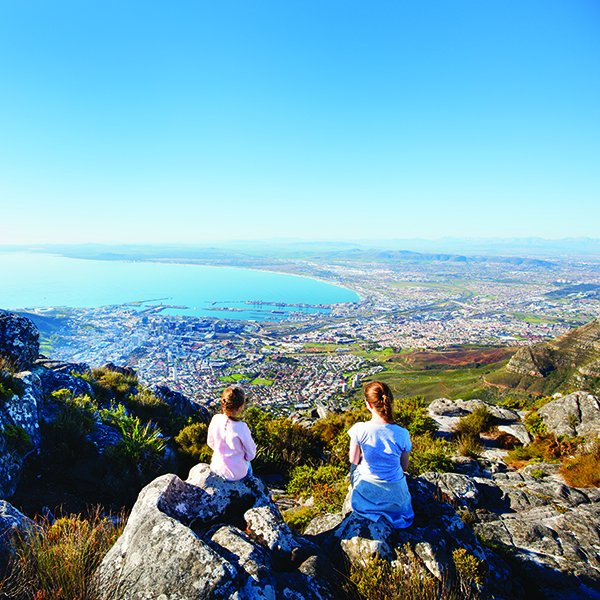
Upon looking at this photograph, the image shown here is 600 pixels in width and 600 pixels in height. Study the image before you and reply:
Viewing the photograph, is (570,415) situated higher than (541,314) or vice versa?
(570,415)

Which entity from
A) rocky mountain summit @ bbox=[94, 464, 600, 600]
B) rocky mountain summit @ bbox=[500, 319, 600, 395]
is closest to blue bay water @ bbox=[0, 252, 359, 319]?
rocky mountain summit @ bbox=[500, 319, 600, 395]

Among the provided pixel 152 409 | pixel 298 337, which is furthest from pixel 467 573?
pixel 298 337

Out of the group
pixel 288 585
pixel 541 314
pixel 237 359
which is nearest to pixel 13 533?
pixel 288 585

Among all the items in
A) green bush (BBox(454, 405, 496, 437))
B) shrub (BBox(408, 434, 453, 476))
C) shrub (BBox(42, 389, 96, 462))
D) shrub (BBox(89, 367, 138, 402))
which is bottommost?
green bush (BBox(454, 405, 496, 437))

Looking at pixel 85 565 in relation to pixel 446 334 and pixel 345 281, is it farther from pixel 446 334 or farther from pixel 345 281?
pixel 345 281

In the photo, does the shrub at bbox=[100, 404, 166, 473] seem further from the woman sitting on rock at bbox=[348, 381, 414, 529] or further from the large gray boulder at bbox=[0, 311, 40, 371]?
the woman sitting on rock at bbox=[348, 381, 414, 529]
